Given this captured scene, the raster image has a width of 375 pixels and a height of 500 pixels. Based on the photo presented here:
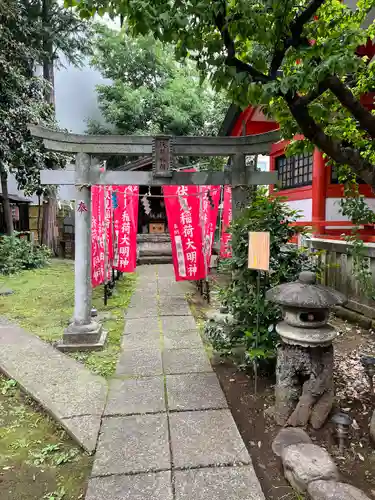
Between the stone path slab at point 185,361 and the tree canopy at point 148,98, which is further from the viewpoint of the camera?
the tree canopy at point 148,98

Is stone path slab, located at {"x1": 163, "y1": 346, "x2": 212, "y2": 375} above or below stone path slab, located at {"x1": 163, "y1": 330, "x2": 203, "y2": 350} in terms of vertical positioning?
below

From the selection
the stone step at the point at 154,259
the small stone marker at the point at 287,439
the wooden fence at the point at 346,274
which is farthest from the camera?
the stone step at the point at 154,259

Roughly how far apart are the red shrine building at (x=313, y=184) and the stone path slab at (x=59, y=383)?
5.10 metres

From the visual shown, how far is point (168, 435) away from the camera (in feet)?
9.98

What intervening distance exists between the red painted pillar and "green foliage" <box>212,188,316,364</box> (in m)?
5.34

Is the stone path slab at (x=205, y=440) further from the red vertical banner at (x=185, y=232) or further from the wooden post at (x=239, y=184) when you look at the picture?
the red vertical banner at (x=185, y=232)

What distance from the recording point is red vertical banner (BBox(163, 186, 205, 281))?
24.8 feet

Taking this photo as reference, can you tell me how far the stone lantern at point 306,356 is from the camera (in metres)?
3.09

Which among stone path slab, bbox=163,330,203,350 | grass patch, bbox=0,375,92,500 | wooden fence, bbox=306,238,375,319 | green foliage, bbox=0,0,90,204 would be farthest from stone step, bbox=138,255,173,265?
grass patch, bbox=0,375,92,500

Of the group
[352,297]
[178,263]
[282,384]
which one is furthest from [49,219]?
[282,384]

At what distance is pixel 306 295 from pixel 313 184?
6704 millimetres

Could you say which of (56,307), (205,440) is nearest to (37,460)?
(205,440)

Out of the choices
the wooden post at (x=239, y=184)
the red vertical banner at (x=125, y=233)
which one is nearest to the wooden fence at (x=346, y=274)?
the wooden post at (x=239, y=184)

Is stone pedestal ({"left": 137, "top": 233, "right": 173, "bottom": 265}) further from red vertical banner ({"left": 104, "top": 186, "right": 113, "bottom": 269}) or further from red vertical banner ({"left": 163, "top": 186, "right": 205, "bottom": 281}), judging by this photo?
red vertical banner ({"left": 163, "top": 186, "right": 205, "bottom": 281})
